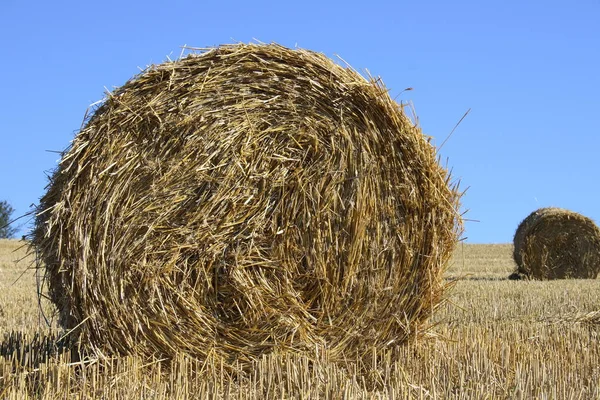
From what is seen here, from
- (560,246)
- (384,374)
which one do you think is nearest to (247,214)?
(384,374)

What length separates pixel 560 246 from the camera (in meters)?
13.6

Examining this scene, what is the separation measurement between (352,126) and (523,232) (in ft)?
31.1

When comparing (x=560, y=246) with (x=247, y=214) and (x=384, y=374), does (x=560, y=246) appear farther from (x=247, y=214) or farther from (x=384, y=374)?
(x=247, y=214)

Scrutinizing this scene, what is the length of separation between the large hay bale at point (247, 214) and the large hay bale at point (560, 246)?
9104 millimetres

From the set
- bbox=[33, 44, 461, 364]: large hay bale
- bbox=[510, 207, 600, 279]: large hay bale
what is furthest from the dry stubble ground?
bbox=[510, 207, 600, 279]: large hay bale

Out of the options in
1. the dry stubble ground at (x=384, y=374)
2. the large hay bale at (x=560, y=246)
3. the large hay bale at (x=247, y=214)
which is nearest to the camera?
the dry stubble ground at (x=384, y=374)

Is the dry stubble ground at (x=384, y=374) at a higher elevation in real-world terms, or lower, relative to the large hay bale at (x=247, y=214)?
lower

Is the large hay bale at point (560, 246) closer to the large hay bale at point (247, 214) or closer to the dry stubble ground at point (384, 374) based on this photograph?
the dry stubble ground at point (384, 374)

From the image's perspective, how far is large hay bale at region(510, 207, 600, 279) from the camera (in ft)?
44.3

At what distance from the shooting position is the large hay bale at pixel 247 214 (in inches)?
181

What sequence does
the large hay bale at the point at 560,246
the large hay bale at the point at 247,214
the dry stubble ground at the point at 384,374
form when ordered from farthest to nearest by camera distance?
the large hay bale at the point at 560,246 < the large hay bale at the point at 247,214 < the dry stubble ground at the point at 384,374

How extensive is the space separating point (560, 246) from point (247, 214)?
1009 centimetres

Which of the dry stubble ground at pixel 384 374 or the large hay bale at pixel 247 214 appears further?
the large hay bale at pixel 247 214

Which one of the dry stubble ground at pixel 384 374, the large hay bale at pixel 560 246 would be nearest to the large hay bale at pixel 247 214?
the dry stubble ground at pixel 384 374
